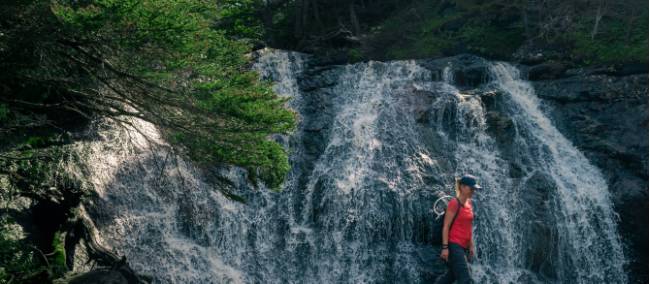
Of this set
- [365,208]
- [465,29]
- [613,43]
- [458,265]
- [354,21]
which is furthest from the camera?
[354,21]

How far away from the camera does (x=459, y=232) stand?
5.70 m

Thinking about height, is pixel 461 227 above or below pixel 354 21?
below

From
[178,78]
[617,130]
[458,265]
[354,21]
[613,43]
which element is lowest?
[458,265]

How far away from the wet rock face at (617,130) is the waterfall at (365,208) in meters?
0.39

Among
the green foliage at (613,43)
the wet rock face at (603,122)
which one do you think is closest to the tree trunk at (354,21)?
the wet rock face at (603,122)

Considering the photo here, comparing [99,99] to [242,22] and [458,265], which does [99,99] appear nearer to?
[458,265]

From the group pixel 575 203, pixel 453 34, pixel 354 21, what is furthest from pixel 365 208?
pixel 354 21

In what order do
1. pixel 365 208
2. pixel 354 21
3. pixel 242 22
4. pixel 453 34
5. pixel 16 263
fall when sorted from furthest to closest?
pixel 354 21 → pixel 242 22 → pixel 453 34 → pixel 365 208 → pixel 16 263

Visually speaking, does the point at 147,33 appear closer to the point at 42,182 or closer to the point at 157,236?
the point at 42,182

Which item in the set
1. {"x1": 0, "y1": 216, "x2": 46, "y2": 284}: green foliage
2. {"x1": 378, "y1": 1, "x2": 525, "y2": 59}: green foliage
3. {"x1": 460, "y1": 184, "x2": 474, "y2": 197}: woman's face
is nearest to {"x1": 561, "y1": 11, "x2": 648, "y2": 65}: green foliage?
{"x1": 378, "y1": 1, "x2": 525, "y2": 59}: green foliage

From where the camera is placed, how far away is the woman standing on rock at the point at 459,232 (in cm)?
568

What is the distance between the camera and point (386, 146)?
15.5 metres

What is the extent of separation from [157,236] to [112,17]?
6.19 metres

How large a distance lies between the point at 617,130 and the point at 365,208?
7860 mm
